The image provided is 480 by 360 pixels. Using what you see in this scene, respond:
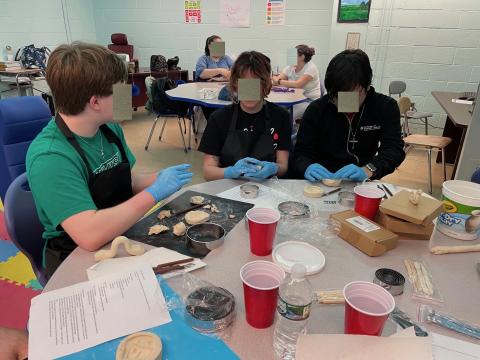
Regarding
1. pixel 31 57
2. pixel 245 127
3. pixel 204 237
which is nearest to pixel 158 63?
pixel 31 57

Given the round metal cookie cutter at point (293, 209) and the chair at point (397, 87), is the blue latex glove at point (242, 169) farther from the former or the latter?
the chair at point (397, 87)

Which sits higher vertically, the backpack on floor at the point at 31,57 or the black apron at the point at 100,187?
the backpack on floor at the point at 31,57

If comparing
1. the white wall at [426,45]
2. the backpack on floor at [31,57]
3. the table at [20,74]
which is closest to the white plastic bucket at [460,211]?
the white wall at [426,45]

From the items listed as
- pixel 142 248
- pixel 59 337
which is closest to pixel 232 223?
pixel 142 248

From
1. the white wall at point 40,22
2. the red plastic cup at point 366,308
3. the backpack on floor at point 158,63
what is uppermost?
A: the white wall at point 40,22

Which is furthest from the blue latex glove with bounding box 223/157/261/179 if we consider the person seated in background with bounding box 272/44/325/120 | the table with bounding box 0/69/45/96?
the table with bounding box 0/69/45/96

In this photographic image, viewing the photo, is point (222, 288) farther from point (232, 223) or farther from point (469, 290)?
point (469, 290)

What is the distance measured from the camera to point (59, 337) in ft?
2.57

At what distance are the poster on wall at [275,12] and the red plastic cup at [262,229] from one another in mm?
5610

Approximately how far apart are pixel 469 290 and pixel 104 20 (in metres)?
7.65

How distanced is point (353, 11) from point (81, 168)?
4.96m

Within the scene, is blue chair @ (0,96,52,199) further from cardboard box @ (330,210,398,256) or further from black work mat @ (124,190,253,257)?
cardboard box @ (330,210,398,256)

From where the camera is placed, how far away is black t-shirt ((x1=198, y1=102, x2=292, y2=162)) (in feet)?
6.40

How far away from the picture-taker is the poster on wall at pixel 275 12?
5.86 metres
